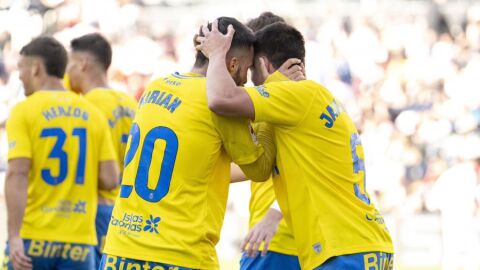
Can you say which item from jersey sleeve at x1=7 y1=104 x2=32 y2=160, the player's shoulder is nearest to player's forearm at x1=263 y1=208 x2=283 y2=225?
jersey sleeve at x1=7 y1=104 x2=32 y2=160

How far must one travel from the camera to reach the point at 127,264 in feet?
17.6

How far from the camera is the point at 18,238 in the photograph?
7.36 meters

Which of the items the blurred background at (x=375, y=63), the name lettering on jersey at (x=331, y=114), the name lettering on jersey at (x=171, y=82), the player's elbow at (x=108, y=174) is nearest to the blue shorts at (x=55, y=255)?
the player's elbow at (x=108, y=174)

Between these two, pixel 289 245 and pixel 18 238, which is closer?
pixel 289 245

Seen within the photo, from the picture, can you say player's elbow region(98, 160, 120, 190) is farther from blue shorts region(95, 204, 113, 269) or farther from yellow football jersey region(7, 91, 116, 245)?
blue shorts region(95, 204, 113, 269)

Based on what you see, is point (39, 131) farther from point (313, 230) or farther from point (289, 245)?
point (313, 230)

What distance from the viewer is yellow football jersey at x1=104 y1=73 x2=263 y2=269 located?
535 centimetres

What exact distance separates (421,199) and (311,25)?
6.45 meters

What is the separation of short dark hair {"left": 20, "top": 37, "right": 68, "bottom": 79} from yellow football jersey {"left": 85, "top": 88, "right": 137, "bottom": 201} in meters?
Answer: 1.03

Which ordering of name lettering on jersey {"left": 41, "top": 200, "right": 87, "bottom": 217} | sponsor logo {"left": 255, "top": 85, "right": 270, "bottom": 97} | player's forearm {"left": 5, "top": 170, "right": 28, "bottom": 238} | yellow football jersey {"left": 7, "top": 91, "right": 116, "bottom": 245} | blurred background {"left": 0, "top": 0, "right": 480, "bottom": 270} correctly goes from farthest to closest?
blurred background {"left": 0, "top": 0, "right": 480, "bottom": 270} < name lettering on jersey {"left": 41, "top": 200, "right": 87, "bottom": 217} < yellow football jersey {"left": 7, "top": 91, "right": 116, "bottom": 245} < player's forearm {"left": 5, "top": 170, "right": 28, "bottom": 238} < sponsor logo {"left": 255, "top": 85, "right": 270, "bottom": 97}

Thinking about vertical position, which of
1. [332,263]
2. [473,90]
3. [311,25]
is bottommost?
[332,263]

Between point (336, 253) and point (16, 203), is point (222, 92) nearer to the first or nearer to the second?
point (336, 253)

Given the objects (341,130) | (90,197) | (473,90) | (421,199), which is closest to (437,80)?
(473,90)

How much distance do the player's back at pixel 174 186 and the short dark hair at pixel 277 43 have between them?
0.49 metres
